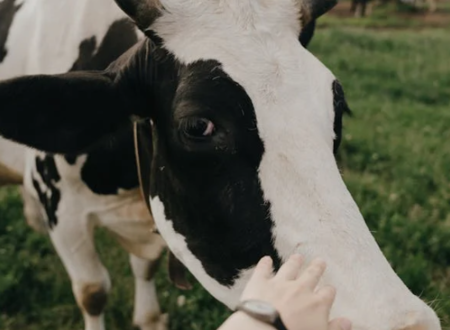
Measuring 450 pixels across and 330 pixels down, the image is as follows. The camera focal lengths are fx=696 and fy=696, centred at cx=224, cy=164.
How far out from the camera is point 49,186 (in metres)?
2.82

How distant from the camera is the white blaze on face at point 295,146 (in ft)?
5.11

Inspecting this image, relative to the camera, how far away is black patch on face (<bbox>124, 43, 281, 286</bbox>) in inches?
69.7

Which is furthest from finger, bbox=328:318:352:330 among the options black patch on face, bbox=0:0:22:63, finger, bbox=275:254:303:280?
black patch on face, bbox=0:0:22:63

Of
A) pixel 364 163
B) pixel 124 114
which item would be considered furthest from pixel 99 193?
pixel 364 163

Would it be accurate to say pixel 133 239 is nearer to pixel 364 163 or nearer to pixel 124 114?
pixel 124 114

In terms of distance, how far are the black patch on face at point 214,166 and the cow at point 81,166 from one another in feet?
2.02

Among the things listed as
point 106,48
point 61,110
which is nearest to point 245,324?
point 61,110

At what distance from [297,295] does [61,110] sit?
3.21 feet

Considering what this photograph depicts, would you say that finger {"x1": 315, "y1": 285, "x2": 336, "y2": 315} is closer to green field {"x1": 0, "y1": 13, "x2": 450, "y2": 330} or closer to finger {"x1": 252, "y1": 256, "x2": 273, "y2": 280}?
finger {"x1": 252, "y1": 256, "x2": 273, "y2": 280}

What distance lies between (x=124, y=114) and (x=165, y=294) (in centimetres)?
173

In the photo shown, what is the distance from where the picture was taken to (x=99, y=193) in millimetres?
2760

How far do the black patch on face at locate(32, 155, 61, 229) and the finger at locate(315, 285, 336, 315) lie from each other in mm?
1585

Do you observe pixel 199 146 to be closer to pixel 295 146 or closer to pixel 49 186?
pixel 295 146

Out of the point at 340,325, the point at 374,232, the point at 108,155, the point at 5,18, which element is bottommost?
the point at 374,232
